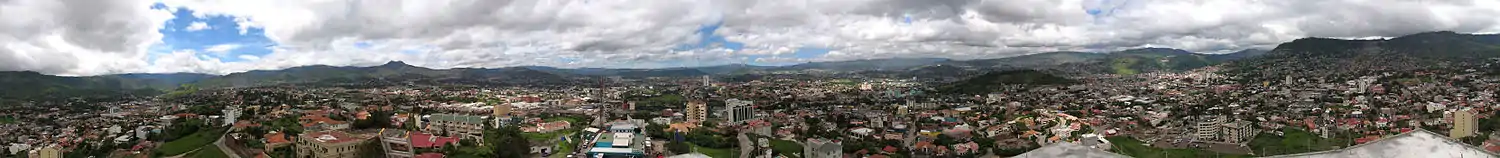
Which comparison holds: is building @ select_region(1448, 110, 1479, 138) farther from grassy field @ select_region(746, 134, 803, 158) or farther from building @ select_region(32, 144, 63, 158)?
building @ select_region(32, 144, 63, 158)

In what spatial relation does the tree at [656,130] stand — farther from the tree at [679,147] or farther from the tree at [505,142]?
the tree at [505,142]

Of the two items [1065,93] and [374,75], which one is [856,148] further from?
[374,75]

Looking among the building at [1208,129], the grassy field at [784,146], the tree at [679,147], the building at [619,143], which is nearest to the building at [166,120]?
the building at [619,143]

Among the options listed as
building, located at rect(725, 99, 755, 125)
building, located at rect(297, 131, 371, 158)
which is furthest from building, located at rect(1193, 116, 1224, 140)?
building, located at rect(297, 131, 371, 158)

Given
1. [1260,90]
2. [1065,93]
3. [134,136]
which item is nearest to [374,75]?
[134,136]

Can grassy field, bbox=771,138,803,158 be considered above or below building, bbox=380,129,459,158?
below

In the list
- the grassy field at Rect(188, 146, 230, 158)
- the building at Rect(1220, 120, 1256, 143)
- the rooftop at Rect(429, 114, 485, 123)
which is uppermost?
the rooftop at Rect(429, 114, 485, 123)

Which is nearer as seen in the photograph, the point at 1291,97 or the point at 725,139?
the point at 725,139
